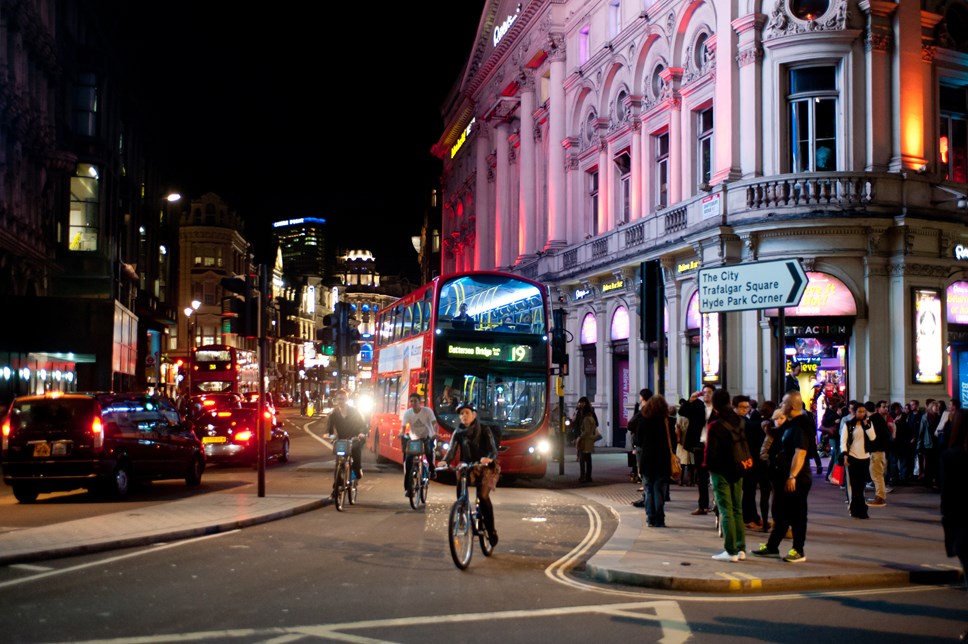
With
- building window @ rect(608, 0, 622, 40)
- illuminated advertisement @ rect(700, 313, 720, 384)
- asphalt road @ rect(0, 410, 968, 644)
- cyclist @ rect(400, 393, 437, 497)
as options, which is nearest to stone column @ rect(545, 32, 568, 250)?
building window @ rect(608, 0, 622, 40)

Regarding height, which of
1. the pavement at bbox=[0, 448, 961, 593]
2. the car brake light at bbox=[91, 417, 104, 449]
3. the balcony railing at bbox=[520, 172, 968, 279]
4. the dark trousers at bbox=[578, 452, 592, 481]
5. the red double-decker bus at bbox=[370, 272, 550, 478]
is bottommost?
the pavement at bbox=[0, 448, 961, 593]

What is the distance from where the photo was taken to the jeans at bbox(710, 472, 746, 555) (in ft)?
37.9

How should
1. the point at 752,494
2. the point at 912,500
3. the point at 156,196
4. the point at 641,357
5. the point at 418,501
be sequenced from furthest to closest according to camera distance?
1. the point at 156,196
2. the point at 641,357
3. the point at 912,500
4. the point at 418,501
5. the point at 752,494

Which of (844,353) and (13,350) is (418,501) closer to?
(844,353)

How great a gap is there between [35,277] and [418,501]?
91.3 feet

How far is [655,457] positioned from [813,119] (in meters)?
15.6

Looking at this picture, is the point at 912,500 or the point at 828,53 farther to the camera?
the point at 828,53

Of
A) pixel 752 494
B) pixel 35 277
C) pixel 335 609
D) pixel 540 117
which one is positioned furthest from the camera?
pixel 540 117

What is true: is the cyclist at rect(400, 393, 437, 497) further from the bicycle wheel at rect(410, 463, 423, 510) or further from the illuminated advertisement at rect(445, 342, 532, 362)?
the illuminated advertisement at rect(445, 342, 532, 362)

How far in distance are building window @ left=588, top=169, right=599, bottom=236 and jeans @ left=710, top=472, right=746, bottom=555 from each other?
2907 centimetres

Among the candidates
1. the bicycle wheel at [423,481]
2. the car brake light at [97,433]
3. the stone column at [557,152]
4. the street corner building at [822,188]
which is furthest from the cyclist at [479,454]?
the stone column at [557,152]

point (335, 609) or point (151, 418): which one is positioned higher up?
point (151, 418)

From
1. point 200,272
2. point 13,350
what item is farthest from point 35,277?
point 200,272

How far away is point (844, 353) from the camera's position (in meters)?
27.4
